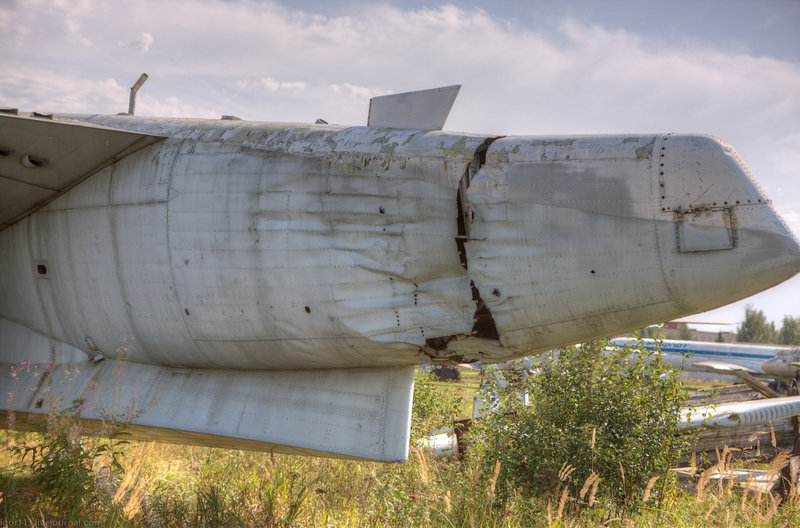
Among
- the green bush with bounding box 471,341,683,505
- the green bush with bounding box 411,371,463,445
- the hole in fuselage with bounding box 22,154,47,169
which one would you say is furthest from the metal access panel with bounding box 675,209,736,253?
the green bush with bounding box 411,371,463,445

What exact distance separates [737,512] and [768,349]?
47942 millimetres

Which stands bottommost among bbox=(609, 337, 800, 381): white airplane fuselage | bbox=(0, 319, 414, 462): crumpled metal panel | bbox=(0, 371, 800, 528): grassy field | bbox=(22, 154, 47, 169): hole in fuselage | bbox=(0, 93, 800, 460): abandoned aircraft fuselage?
bbox=(609, 337, 800, 381): white airplane fuselage

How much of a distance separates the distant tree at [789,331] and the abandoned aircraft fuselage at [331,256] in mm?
114619

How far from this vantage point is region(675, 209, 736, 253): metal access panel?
13.0 ft

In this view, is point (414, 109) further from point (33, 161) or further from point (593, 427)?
point (593, 427)

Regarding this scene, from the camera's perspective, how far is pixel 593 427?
269 inches

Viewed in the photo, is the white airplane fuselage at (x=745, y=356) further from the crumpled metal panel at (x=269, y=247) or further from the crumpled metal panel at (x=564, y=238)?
the crumpled metal panel at (x=269, y=247)

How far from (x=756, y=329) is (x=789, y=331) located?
16.2 ft

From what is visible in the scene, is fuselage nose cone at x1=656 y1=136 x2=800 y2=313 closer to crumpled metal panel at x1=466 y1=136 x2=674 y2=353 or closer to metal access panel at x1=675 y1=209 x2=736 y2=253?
metal access panel at x1=675 y1=209 x2=736 y2=253

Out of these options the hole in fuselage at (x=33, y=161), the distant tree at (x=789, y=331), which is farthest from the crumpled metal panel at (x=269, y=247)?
A: the distant tree at (x=789, y=331)

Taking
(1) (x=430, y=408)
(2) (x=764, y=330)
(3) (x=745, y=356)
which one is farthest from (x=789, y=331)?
(1) (x=430, y=408)

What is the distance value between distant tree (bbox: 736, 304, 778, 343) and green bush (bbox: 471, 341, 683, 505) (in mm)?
111942

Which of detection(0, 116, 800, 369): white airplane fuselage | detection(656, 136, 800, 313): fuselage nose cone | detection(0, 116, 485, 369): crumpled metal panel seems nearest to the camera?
detection(656, 136, 800, 313): fuselage nose cone

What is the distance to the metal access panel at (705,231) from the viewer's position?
3.96 m
